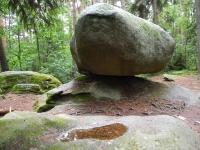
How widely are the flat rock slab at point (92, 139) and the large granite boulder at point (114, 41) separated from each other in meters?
2.00

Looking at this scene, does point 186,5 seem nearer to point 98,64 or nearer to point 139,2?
point 139,2

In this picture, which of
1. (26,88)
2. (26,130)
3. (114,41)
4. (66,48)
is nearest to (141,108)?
(114,41)

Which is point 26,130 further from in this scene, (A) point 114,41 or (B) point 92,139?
(A) point 114,41

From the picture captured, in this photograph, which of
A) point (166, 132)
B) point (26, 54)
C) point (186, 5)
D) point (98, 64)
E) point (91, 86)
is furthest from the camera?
point (186, 5)

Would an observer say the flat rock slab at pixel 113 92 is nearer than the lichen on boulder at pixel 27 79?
Yes

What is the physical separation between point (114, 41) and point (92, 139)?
273 centimetres

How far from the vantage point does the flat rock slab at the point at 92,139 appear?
2588 mm

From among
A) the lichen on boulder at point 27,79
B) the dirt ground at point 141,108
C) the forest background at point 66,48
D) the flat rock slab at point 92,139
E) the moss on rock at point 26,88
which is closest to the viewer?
the flat rock slab at point 92,139

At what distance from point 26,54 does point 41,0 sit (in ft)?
30.7

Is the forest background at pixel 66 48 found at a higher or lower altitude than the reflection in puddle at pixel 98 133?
higher

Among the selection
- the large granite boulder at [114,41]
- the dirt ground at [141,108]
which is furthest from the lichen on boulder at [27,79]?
the large granite boulder at [114,41]

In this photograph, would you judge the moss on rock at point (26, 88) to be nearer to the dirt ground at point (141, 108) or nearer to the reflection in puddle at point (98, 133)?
the dirt ground at point (141, 108)

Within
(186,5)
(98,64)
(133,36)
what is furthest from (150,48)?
(186,5)

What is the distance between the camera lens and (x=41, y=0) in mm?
6109
